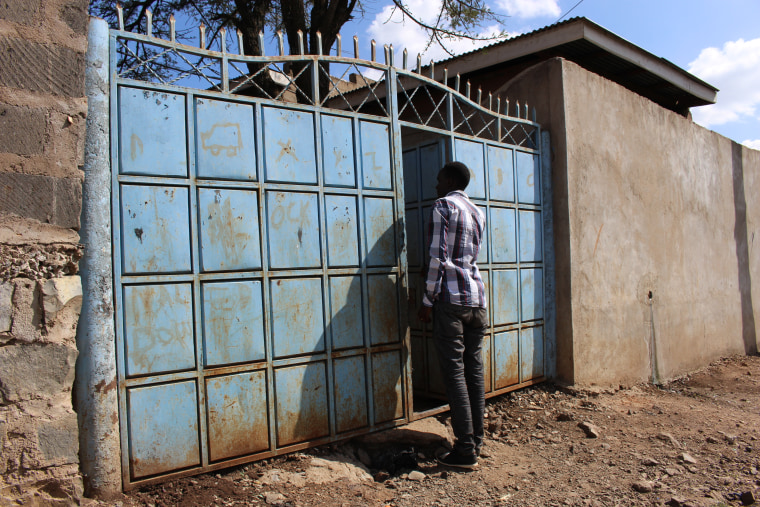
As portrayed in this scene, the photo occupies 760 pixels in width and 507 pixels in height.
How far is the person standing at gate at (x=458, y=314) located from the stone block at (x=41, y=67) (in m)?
2.11

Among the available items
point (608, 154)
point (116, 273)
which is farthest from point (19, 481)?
point (608, 154)

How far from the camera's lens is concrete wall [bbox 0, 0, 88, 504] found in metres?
2.30

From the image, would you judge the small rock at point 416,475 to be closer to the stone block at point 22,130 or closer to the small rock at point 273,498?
the small rock at point 273,498

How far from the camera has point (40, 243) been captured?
2.38 metres

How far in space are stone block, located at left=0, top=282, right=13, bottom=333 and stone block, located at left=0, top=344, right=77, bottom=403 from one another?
0.30 feet

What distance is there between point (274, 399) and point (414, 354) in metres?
1.75

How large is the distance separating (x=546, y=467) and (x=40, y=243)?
10.4 ft

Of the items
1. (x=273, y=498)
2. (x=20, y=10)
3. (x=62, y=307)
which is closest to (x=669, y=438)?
(x=273, y=498)

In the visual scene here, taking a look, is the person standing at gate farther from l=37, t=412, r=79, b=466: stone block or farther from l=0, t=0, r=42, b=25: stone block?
l=0, t=0, r=42, b=25: stone block

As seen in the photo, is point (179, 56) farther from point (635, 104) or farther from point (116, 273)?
point (635, 104)

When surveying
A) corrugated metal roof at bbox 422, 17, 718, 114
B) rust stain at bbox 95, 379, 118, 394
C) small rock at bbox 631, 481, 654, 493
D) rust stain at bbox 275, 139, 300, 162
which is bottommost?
small rock at bbox 631, 481, 654, 493

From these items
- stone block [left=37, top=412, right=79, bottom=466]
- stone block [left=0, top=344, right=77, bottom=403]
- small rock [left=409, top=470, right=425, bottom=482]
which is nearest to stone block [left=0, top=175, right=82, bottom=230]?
stone block [left=0, top=344, right=77, bottom=403]

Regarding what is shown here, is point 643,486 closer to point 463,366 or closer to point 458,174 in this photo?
point 463,366

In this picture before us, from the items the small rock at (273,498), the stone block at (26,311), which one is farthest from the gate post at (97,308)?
the small rock at (273,498)
